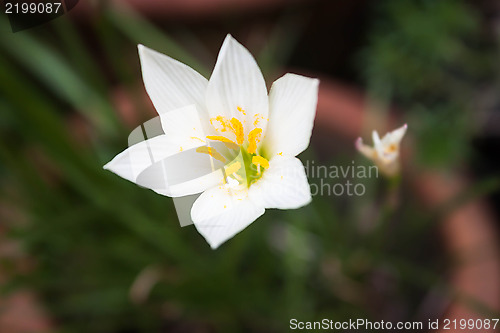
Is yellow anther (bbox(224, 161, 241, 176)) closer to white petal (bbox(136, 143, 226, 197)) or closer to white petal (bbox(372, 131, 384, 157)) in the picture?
white petal (bbox(136, 143, 226, 197))

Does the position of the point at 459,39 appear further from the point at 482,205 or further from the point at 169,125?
the point at 169,125

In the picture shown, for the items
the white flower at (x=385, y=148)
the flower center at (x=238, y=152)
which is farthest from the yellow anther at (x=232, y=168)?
the white flower at (x=385, y=148)

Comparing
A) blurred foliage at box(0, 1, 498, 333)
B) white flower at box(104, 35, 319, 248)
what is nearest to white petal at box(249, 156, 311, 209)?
white flower at box(104, 35, 319, 248)

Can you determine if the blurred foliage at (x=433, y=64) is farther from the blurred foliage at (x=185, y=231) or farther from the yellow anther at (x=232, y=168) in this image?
the yellow anther at (x=232, y=168)

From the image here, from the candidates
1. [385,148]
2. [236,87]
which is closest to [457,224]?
[385,148]

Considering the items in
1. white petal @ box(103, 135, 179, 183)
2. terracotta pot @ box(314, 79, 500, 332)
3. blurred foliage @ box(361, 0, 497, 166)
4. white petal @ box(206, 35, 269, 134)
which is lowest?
terracotta pot @ box(314, 79, 500, 332)
